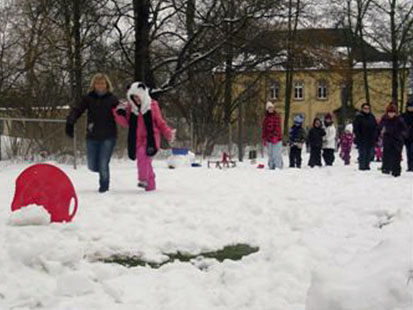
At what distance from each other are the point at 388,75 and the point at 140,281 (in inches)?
2195

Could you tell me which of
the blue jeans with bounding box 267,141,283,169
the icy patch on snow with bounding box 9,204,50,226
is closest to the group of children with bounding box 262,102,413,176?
the blue jeans with bounding box 267,141,283,169

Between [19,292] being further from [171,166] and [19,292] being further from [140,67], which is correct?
[140,67]

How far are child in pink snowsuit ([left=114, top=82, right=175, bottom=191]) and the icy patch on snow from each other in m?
3.27

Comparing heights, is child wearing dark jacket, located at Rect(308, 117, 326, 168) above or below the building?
below

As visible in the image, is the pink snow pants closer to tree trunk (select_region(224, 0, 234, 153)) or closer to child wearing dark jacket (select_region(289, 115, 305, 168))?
child wearing dark jacket (select_region(289, 115, 305, 168))

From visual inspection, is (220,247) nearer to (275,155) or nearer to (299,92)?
(275,155)

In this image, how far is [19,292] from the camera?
4246mm

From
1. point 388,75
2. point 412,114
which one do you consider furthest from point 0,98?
point 388,75

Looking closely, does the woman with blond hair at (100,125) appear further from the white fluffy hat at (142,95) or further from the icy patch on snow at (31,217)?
the icy patch on snow at (31,217)

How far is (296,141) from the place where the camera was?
18094mm

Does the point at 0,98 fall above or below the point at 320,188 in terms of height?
above

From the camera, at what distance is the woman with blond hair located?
926 centimetres

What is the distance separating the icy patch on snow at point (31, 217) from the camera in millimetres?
6188

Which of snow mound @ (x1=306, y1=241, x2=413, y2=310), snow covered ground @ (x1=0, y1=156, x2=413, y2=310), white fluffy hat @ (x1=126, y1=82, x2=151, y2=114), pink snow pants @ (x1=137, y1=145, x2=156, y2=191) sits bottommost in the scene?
snow covered ground @ (x1=0, y1=156, x2=413, y2=310)
